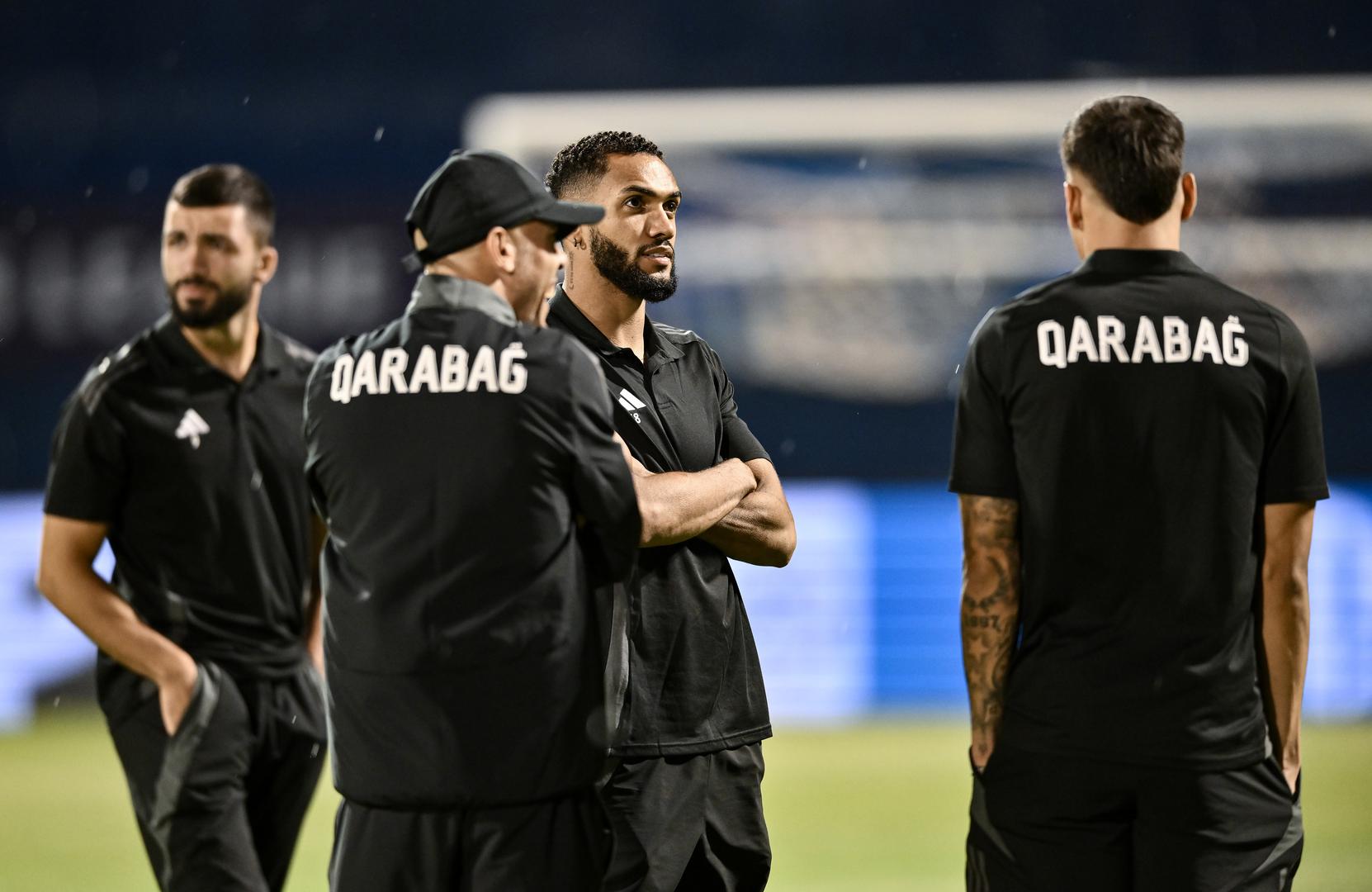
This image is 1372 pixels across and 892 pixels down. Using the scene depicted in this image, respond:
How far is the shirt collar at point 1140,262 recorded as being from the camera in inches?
75.7

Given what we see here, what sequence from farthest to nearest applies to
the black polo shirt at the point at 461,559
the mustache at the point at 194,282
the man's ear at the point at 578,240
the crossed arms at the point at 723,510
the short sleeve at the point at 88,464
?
the mustache at the point at 194,282 → the man's ear at the point at 578,240 → the short sleeve at the point at 88,464 → the crossed arms at the point at 723,510 → the black polo shirt at the point at 461,559

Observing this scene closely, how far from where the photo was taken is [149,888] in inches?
160

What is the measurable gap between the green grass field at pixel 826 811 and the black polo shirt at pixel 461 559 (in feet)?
7.28

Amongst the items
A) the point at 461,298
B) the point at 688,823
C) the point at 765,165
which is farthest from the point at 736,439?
the point at 765,165

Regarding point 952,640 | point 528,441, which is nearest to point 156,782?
point 528,441

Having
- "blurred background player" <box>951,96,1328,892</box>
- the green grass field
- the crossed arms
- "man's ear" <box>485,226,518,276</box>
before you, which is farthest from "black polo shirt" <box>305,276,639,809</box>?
the green grass field

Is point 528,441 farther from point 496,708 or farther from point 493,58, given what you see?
point 493,58

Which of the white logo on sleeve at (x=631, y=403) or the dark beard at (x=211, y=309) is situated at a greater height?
the dark beard at (x=211, y=309)

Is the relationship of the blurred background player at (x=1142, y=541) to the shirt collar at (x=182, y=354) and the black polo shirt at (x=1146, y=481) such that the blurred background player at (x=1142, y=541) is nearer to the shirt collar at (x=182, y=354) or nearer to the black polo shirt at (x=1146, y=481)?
the black polo shirt at (x=1146, y=481)

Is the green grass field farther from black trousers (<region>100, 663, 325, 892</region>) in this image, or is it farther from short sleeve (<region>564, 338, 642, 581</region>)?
short sleeve (<region>564, 338, 642, 581</region>)

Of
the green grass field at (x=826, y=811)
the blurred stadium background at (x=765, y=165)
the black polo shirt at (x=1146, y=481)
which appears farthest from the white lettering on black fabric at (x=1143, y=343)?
the blurred stadium background at (x=765, y=165)

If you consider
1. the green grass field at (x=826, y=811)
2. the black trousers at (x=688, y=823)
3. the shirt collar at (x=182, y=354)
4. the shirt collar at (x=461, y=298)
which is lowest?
the green grass field at (x=826, y=811)

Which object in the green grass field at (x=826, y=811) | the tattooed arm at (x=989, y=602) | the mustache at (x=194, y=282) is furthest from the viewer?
the green grass field at (x=826, y=811)

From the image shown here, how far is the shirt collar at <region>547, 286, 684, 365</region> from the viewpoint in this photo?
8.30ft
